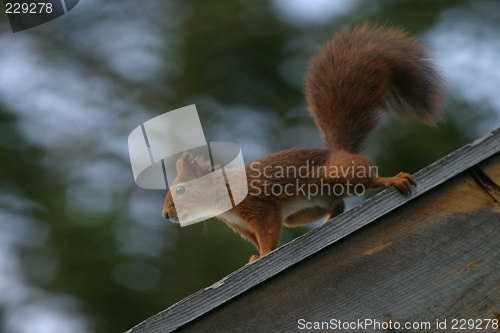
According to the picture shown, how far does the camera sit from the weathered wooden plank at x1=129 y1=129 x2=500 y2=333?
4.35 ft

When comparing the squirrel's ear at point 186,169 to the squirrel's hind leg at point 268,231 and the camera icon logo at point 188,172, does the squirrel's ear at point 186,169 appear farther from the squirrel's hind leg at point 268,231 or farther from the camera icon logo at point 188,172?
the squirrel's hind leg at point 268,231

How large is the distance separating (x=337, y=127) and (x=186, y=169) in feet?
1.83

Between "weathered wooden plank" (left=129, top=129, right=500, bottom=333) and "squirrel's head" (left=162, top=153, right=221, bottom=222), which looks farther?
"squirrel's head" (left=162, top=153, right=221, bottom=222)

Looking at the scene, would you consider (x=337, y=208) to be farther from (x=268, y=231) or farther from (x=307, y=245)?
(x=307, y=245)

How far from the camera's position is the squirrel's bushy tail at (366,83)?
6.35 feet

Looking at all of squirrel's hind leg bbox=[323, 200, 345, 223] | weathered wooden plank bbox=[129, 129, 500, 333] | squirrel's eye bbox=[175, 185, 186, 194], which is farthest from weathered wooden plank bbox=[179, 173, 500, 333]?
squirrel's eye bbox=[175, 185, 186, 194]

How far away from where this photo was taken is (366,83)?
1.95 m

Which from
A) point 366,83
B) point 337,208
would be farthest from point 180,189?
point 366,83

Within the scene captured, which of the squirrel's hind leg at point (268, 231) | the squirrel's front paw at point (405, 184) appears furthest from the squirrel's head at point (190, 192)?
the squirrel's front paw at point (405, 184)

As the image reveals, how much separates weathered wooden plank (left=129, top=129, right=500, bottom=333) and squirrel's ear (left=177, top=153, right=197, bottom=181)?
0.74 m

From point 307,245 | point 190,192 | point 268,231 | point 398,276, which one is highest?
point 190,192

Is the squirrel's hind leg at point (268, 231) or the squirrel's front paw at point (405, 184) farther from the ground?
the squirrel's hind leg at point (268, 231)

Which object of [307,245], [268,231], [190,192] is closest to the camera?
[307,245]

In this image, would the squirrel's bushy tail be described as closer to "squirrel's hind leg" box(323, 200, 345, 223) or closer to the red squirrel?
the red squirrel
